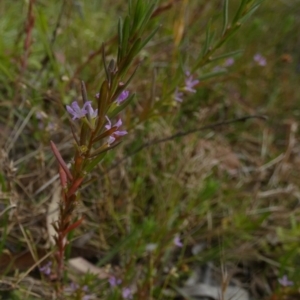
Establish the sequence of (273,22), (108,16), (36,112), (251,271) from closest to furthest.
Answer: (36,112) → (251,271) → (108,16) → (273,22)

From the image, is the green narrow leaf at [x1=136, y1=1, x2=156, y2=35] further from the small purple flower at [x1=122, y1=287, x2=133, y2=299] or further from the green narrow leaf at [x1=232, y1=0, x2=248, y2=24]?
the small purple flower at [x1=122, y1=287, x2=133, y2=299]

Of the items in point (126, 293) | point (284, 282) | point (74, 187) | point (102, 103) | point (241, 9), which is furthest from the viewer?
point (284, 282)

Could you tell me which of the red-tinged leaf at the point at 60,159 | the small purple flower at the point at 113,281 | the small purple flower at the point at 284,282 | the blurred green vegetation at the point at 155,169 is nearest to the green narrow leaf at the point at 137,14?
the red-tinged leaf at the point at 60,159

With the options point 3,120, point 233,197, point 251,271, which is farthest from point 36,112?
point 251,271

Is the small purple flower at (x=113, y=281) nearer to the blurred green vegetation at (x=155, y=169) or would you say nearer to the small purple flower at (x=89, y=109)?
the blurred green vegetation at (x=155, y=169)

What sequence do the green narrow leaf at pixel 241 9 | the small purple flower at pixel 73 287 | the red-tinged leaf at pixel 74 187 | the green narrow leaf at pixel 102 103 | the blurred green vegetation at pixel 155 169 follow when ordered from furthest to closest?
the blurred green vegetation at pixel 155 169 → the small purple flower at pixel 73 287 → the green narrow leaf at pixel 241 9 → the red-tinged leaf at pixel 74 187 → the green narrow leaf at pixel 102 103

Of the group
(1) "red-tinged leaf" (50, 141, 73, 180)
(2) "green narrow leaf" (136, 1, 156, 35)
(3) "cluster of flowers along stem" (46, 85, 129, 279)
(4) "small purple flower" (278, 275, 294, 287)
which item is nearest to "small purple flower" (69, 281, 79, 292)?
(3) "cluster of flowers along stem" (46, 85, 129, 279)

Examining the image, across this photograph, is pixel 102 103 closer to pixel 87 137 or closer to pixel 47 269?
pixel 87 137

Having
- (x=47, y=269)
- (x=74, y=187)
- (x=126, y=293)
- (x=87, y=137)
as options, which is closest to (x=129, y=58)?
(x=87, y=137)

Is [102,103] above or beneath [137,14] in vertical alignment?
beneath

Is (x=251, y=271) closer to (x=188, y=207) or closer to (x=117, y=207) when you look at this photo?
(x=188, y=207)

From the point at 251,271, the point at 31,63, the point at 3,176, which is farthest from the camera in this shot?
the point at 31,63
